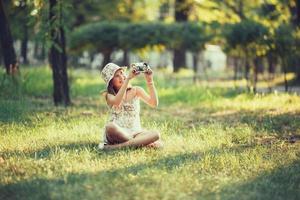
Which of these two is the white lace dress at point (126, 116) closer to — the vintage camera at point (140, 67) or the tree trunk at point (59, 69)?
the vintage camera at point (140, 67)

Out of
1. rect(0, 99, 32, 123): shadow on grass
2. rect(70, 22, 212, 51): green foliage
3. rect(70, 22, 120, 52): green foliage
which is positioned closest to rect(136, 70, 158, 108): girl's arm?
rect(0, 99, 32, 123): shadow on grass

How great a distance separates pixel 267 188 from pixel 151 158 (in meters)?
1.68

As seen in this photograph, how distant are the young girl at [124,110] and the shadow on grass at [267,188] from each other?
1844 millimetres

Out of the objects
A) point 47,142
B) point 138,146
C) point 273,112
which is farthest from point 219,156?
point 273,112

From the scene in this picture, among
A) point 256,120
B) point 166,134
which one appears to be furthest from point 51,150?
point 256,120

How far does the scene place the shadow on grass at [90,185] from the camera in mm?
5496

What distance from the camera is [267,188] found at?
235 inches

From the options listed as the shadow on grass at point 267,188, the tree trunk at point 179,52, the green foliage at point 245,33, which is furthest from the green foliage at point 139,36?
the shadow on grass at point 267,188

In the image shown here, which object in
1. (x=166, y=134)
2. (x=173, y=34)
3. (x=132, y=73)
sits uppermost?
(x=173, y=34)

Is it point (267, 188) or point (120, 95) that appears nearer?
point (267, 188)

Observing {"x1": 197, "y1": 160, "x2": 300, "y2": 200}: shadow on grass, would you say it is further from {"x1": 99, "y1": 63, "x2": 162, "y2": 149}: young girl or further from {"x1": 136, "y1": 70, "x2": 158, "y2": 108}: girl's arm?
{"x1": 136, "y1": 70, "x2": 158, "y2": 108}: girl's arm

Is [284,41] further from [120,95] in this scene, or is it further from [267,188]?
[267,188]

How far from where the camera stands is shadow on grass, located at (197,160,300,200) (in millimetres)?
5664

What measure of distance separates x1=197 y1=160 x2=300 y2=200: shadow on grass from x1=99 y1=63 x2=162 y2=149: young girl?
184 cm
